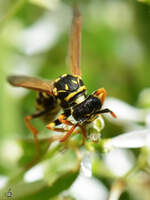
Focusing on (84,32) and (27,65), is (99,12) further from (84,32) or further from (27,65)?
(27,65)

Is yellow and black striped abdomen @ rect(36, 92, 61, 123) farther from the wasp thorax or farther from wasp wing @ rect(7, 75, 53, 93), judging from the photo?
the wasp thorax

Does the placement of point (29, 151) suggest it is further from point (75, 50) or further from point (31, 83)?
point (75, 50)

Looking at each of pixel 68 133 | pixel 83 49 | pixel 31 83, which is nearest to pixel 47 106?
pixel 31 83

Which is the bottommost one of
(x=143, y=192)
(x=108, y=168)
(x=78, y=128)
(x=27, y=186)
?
(x=143, y=192)

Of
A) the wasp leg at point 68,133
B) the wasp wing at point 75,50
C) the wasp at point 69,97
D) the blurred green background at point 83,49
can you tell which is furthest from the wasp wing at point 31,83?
the blurred green background at point 83,49

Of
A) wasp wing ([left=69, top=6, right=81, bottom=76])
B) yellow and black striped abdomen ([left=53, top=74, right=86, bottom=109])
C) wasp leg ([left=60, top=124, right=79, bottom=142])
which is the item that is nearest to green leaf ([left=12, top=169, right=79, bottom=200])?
wasp leg ([left=60, top=124, right=79, bottom=142])

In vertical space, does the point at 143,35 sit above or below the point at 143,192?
above

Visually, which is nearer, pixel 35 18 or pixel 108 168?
pixel 108 168

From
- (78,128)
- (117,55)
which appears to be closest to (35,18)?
(117,55)
